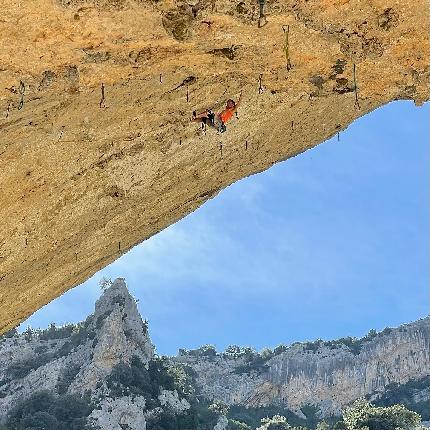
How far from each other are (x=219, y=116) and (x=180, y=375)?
55228 mm

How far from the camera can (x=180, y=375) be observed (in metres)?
59.1

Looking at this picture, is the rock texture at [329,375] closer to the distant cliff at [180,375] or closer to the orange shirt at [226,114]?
the distant cliff at [180,375]

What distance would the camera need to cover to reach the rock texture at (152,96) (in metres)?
5.84

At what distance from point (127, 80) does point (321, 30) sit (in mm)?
2779

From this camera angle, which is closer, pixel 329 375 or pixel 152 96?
pixel 152 96

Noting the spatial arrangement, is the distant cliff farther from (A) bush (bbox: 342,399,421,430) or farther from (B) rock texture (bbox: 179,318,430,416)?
(A) bush (bbox: 342,399,421,430)

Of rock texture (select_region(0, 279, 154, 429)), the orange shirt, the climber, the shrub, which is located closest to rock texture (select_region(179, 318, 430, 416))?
rock texture (select_region(0, 279, 154, 429))

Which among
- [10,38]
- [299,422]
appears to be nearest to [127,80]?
[10,38]

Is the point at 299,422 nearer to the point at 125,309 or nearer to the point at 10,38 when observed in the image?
the point at 125,309

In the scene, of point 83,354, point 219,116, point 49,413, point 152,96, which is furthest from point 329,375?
point 152,96

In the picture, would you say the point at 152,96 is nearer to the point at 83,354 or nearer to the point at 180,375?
the point at 83,354

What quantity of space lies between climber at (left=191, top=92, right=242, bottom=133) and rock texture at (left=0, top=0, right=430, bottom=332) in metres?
0.14

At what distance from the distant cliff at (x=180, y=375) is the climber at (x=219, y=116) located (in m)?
42.6

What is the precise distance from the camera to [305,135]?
10461 millimetres
